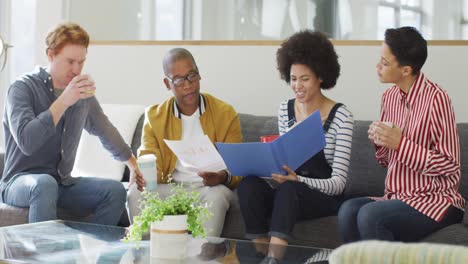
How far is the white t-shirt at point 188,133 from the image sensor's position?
3311 mm

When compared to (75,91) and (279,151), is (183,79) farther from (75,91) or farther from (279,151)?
(279,151)

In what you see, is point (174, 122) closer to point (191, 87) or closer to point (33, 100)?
point (191, 87)

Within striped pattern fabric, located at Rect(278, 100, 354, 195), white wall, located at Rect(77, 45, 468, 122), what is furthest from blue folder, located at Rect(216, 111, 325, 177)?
white wall, located at Rect(77, 45, 468, 122)

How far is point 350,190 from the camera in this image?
3365 millimetres

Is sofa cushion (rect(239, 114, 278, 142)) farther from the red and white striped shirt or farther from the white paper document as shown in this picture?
the red and white striped shirt

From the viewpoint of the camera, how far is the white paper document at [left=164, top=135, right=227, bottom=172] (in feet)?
9.95

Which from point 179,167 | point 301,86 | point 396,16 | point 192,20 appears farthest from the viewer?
point 192,20

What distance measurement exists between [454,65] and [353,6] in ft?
1.85

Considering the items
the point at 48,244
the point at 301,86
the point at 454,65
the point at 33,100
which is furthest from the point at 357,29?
the point at 48,244

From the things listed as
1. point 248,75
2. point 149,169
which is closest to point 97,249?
point 149,169

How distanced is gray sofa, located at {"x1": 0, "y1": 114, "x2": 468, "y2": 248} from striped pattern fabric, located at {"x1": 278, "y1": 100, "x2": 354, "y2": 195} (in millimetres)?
130

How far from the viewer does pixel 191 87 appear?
10.8ft

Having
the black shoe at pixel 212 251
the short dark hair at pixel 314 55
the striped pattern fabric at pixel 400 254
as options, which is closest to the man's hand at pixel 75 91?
the short dark hair at pixel 314 55

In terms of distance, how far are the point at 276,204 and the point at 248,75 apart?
134 cm
